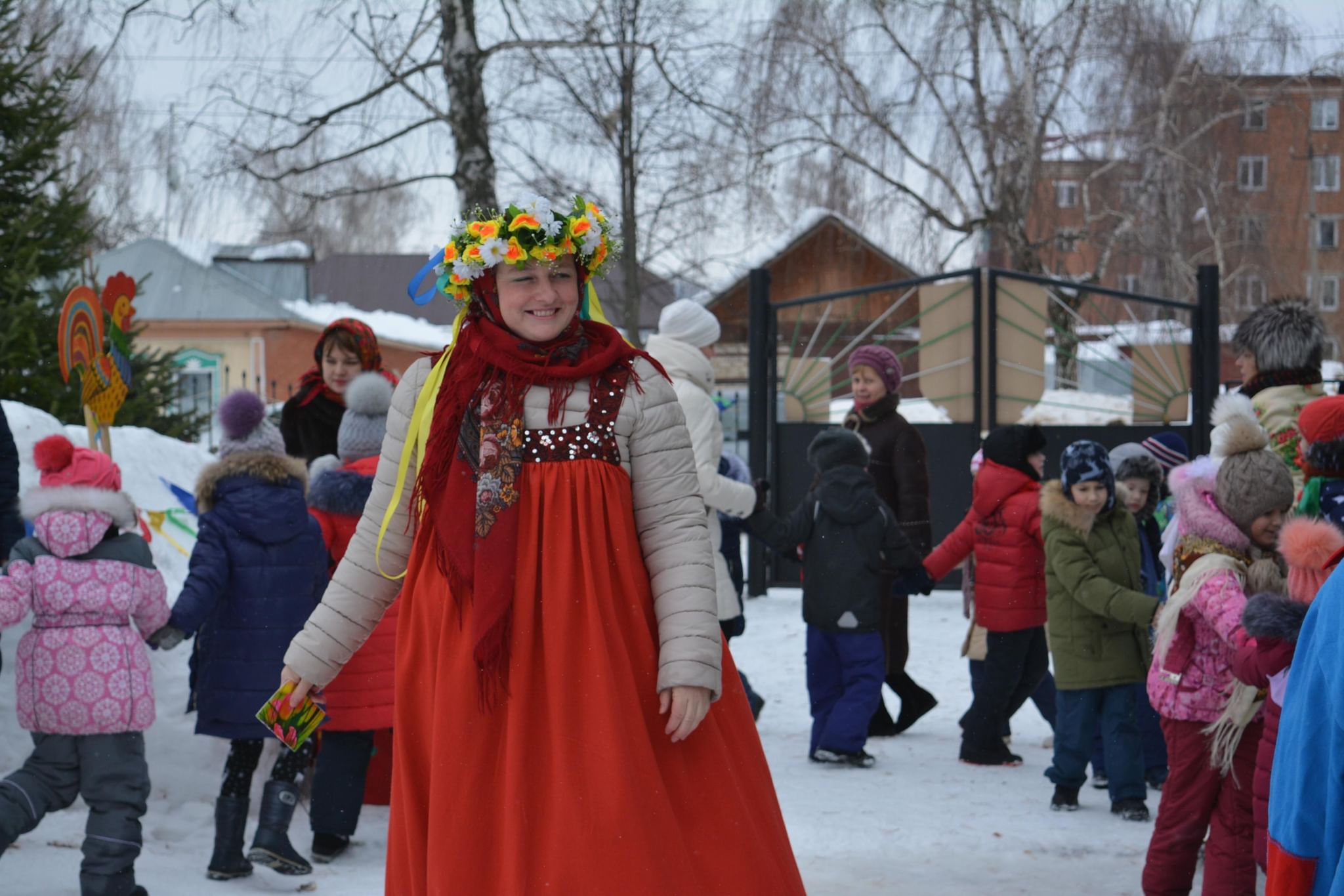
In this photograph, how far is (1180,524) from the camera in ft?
14.7

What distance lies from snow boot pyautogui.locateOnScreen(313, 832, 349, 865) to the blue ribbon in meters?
2.21

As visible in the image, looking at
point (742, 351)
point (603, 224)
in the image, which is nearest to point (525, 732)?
point (603, 224)

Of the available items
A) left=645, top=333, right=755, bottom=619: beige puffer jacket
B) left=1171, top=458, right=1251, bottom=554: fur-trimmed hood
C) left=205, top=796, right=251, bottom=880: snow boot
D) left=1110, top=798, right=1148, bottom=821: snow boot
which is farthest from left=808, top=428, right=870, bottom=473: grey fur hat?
left=205, top=796, right=251, bottom=880: snow boot

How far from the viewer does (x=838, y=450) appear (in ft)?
22.5

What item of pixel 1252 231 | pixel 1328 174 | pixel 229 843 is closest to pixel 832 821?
pixel 229 843

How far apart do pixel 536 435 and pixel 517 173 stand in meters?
13.1

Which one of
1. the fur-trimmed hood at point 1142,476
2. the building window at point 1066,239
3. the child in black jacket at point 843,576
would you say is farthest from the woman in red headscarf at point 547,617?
the building window at point 1066,239

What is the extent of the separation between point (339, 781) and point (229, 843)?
0.48 meters

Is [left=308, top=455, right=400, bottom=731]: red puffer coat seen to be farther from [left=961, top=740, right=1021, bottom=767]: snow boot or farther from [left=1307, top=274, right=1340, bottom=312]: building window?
[left=1307, top=274, right=1340, bottom=312]: building window

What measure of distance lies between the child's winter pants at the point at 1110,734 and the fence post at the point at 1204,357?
5.62 metres

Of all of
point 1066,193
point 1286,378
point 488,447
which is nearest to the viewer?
point 488,447

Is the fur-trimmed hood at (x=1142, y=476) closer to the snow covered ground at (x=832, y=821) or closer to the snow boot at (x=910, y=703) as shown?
the snow covered ground at (x=832, y=821)

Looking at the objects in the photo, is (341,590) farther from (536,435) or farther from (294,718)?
(536,435)

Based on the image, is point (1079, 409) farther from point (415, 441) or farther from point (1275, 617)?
point (415, 441)
